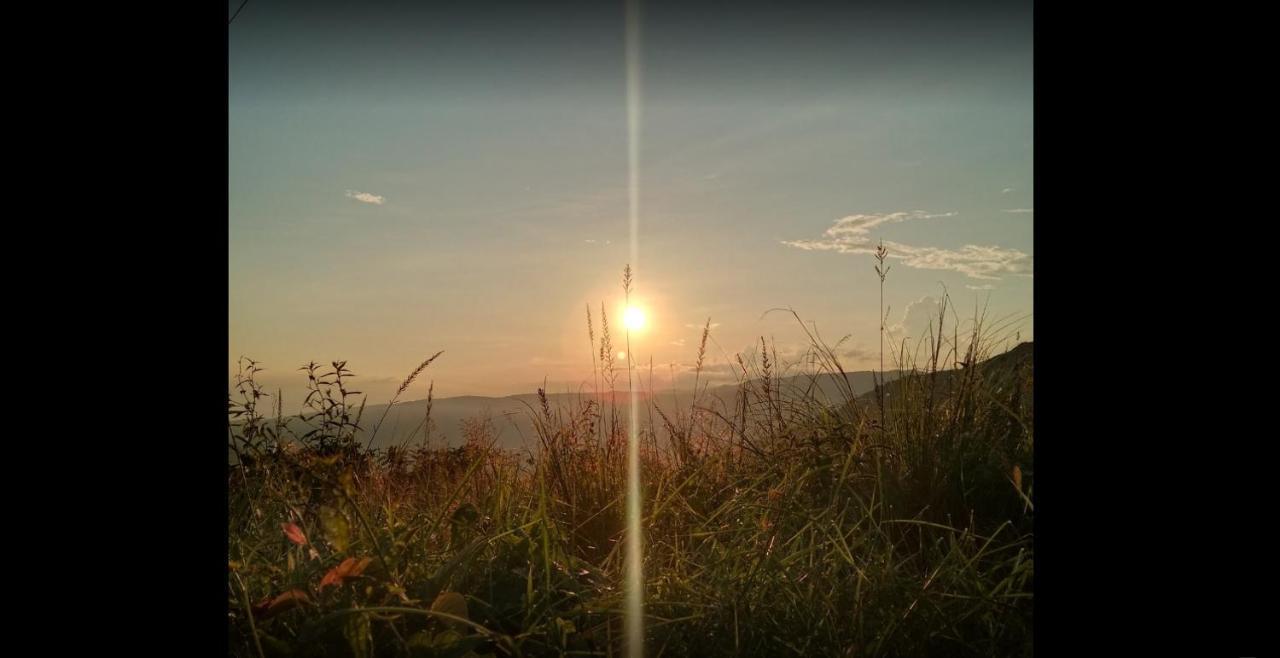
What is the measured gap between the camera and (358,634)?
150 cm

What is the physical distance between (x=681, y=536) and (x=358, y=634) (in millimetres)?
1253

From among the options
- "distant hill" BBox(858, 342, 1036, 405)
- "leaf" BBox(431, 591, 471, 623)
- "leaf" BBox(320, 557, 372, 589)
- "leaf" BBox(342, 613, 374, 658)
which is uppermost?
"distant hill" BBox(858, 342, 1036, 405)

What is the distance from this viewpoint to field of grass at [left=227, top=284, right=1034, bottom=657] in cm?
165

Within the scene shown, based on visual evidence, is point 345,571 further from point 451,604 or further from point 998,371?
point 998,371

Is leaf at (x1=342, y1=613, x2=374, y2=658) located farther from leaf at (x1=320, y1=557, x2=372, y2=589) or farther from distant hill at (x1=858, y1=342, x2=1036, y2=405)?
distant hill at (x1=858, y1=342, x2=1036, y2=405)

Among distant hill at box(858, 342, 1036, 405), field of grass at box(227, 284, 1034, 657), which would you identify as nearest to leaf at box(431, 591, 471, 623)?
field of grass at box(227, 284, 1034, 657)

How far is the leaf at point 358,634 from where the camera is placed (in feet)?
4.87

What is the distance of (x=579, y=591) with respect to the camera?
1.85m

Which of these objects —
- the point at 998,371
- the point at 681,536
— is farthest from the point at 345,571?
the point at 998,371

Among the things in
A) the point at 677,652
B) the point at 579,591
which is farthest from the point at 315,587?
the point at 677,652

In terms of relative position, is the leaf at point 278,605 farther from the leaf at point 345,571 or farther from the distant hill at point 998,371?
the distant hill at point 998,371

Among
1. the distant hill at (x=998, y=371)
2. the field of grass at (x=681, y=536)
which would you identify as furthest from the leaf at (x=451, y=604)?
the distant hill at (x=998, y=371)
